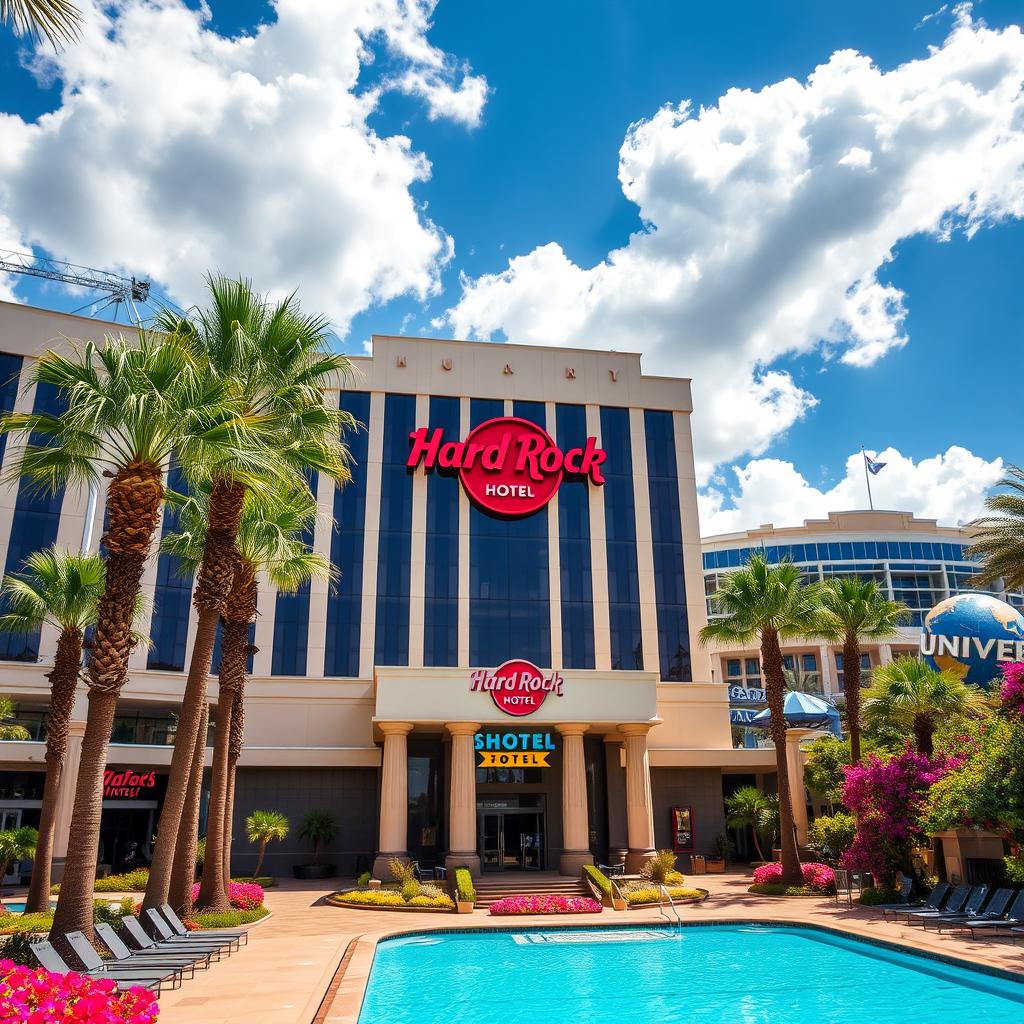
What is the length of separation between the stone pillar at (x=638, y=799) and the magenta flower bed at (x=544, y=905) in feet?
19.3

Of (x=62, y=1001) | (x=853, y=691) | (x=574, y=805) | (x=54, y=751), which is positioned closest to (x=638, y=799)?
(x=574, y=805)

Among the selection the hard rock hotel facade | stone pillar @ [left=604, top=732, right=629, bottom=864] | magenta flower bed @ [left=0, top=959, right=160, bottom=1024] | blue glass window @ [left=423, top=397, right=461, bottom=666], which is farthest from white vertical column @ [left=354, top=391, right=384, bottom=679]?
magenta flower bed @ [left=0, top=959, right=160, bottom=1024]

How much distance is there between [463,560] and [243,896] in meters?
20.2

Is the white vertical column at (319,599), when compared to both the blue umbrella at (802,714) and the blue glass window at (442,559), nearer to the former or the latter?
the blue glass window at (442,559)

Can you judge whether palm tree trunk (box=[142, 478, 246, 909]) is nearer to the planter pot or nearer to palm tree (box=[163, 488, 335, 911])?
palm tree (box=[163, 488, 335, 911])

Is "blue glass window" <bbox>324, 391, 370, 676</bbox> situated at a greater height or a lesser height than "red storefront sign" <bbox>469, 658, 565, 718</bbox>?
greater

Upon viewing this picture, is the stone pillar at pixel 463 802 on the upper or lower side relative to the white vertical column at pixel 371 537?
lower

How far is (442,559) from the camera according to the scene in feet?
140

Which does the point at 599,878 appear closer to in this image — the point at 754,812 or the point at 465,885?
the point at 465,885

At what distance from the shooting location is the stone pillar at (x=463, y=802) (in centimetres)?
3181

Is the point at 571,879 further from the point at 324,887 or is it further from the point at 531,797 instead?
the point at 324,887

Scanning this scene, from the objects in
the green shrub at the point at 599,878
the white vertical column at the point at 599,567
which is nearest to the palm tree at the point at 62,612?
the green shrub at the point at 599,878

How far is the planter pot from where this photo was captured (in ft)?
119

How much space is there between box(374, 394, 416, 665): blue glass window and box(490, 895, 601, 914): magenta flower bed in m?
15.5
